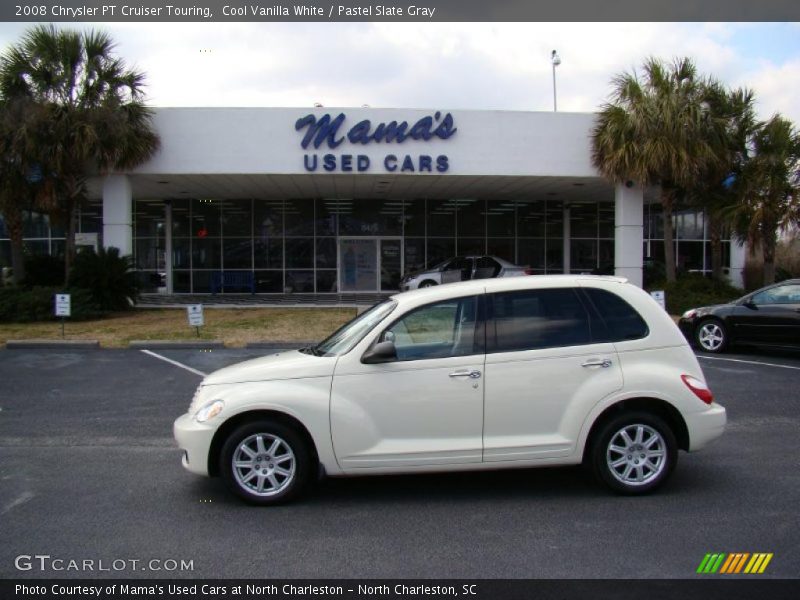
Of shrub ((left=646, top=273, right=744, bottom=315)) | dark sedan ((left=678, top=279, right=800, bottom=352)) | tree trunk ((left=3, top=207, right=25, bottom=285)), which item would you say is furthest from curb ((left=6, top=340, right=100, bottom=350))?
shrub ((left=646, top=273, right=744, bottom=315))

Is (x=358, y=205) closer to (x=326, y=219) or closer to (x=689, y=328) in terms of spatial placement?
(x=326, y=219)

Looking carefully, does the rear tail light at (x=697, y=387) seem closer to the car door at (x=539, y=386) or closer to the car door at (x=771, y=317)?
the car door at (x=539, y=386)

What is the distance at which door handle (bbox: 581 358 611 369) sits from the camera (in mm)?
5203

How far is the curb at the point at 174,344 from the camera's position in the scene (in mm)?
13719

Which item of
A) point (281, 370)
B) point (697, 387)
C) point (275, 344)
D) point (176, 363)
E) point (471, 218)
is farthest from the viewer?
point (471, 218)

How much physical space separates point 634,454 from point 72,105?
57.0 ft

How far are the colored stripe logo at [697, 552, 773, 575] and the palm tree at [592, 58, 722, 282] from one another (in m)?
15.7

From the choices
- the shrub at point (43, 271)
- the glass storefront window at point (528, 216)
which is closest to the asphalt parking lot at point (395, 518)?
the shrub at point (43, 271)

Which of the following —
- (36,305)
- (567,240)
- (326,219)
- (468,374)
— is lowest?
(468,374)

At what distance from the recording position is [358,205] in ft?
87.4

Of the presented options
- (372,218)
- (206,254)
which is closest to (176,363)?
(206,254)

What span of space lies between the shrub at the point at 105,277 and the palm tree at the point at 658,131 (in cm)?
1355
